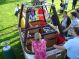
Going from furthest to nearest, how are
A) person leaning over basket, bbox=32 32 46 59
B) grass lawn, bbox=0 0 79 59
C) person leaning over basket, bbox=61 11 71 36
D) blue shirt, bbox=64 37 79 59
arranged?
grass lawn, bbox=0 0 79 59 → person leaning over basket, bbox=61 11 71 36 → person leaning over basket, bbox=32 32 46 59 → blue shirt, bbox=64 37 79 59

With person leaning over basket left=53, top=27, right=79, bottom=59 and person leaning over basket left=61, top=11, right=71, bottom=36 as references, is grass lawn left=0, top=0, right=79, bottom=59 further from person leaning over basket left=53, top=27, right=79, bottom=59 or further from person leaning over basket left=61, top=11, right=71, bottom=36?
person leaning over basket left=53, top=27, right=79, bottom=59

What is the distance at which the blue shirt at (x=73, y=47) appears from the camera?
4.73 m

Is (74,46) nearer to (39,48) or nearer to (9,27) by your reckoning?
(39,48)

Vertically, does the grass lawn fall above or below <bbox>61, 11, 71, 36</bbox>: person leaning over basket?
below

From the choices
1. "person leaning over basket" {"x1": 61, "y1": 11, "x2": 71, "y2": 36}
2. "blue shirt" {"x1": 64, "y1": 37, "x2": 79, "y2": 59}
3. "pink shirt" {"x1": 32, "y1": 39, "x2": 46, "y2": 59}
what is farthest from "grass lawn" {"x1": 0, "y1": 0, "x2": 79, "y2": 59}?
"blue shirt" {"x1": 64, "y1": 37, "x2": 79, "y2": 59}

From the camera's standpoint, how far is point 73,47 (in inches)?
187

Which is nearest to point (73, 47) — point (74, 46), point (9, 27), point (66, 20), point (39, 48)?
point (74, 46)

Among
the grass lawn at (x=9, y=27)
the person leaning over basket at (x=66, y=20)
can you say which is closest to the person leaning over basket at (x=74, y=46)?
the person leaning over basket at (x=66, y=20)

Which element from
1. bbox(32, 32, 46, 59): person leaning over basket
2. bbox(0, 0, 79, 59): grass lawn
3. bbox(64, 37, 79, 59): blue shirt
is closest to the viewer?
bbox(64, 37, 79, 59): blue shirt

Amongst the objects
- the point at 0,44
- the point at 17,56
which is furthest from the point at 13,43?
the point at 17,56

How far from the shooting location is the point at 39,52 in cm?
538

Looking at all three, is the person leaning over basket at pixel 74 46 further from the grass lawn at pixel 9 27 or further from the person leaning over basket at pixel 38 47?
the grass lawn at pixel 9 27

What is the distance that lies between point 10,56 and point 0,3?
10566mm

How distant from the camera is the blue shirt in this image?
4.73 m
